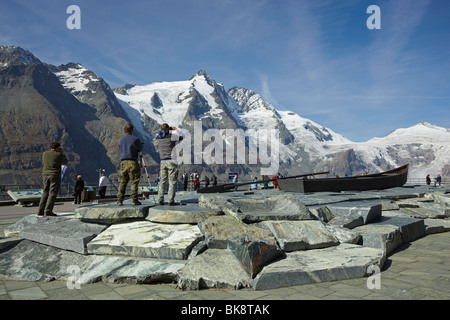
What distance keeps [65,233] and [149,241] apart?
1450mm

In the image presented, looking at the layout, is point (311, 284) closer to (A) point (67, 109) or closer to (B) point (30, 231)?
(B) point (30, 231)

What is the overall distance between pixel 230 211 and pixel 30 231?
3.21 metres

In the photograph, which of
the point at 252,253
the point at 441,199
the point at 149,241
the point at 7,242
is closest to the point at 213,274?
the point at 252,253

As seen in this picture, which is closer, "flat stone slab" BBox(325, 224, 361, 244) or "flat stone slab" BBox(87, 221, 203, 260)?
"flat stone slab" BBox(87, 221, 203, 260)

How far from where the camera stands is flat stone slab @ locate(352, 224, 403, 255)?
5016 mm

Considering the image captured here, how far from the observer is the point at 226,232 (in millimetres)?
4508

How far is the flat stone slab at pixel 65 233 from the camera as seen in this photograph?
15.3 feet

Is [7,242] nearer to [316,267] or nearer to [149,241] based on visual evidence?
[149,241]

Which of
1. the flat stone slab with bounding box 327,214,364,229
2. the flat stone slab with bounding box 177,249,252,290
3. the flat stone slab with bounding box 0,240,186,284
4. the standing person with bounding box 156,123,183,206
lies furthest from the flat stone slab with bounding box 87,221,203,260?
the flat stone slab with bounding box 327,214,364,229

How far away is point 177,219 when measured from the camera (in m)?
5.11

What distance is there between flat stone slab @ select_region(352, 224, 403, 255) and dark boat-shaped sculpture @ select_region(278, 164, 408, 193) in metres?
4.34

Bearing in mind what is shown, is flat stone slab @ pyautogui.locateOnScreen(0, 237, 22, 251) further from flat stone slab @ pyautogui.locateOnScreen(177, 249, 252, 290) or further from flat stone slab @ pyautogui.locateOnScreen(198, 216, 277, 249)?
flat stone slab @ pyautogui.locateOnScreen(177, 249, 252, 290)

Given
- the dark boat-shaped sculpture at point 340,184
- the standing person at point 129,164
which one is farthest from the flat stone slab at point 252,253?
the dark boat-shaped sculpture at point 340,184

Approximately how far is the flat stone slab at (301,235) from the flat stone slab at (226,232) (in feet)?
0.56
